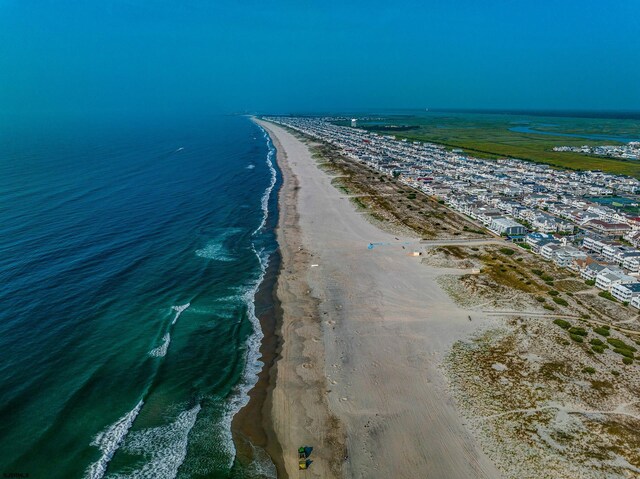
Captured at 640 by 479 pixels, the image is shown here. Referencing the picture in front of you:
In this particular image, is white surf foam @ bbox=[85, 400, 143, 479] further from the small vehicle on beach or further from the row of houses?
the row of houses

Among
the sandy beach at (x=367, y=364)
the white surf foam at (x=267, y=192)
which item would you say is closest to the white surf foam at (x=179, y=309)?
the sandy beach at (x=367, y=364)

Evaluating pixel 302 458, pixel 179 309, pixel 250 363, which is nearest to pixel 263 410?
pixel 302 458

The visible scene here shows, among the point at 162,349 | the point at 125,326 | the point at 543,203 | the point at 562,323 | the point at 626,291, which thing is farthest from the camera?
the point at 543,203

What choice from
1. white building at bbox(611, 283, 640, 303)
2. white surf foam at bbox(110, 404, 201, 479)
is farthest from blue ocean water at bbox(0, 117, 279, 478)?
white building at bbox(611, 283, 640, 303)

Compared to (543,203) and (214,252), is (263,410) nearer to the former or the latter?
(214,252)

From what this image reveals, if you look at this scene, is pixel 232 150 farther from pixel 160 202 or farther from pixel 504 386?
pixel 504 386
